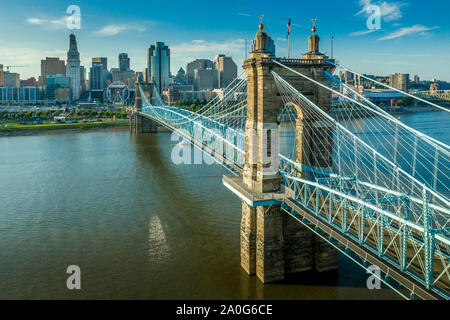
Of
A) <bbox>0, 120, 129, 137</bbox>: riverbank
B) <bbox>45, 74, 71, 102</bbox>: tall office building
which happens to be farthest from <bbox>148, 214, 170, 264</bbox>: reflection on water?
<bbox>45, 74, 71, 102</bbox>: tall office building

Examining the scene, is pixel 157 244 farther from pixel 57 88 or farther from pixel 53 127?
pixel 57 88

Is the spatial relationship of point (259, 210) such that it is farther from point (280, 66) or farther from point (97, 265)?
point (97, 265)

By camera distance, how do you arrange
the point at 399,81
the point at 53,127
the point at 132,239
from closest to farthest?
1. the point at 132,239
2. the point at 53,127
3. the point at 399,81

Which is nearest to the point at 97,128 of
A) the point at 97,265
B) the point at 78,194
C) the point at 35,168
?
the point at 35,168

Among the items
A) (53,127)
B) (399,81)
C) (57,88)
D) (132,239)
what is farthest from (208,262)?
(57,88)

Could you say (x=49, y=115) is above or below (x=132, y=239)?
above

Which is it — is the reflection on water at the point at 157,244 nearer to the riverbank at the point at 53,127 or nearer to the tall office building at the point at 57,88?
the riverbank at the point at 53,127

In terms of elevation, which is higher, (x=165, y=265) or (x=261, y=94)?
(x=261, y=94)
